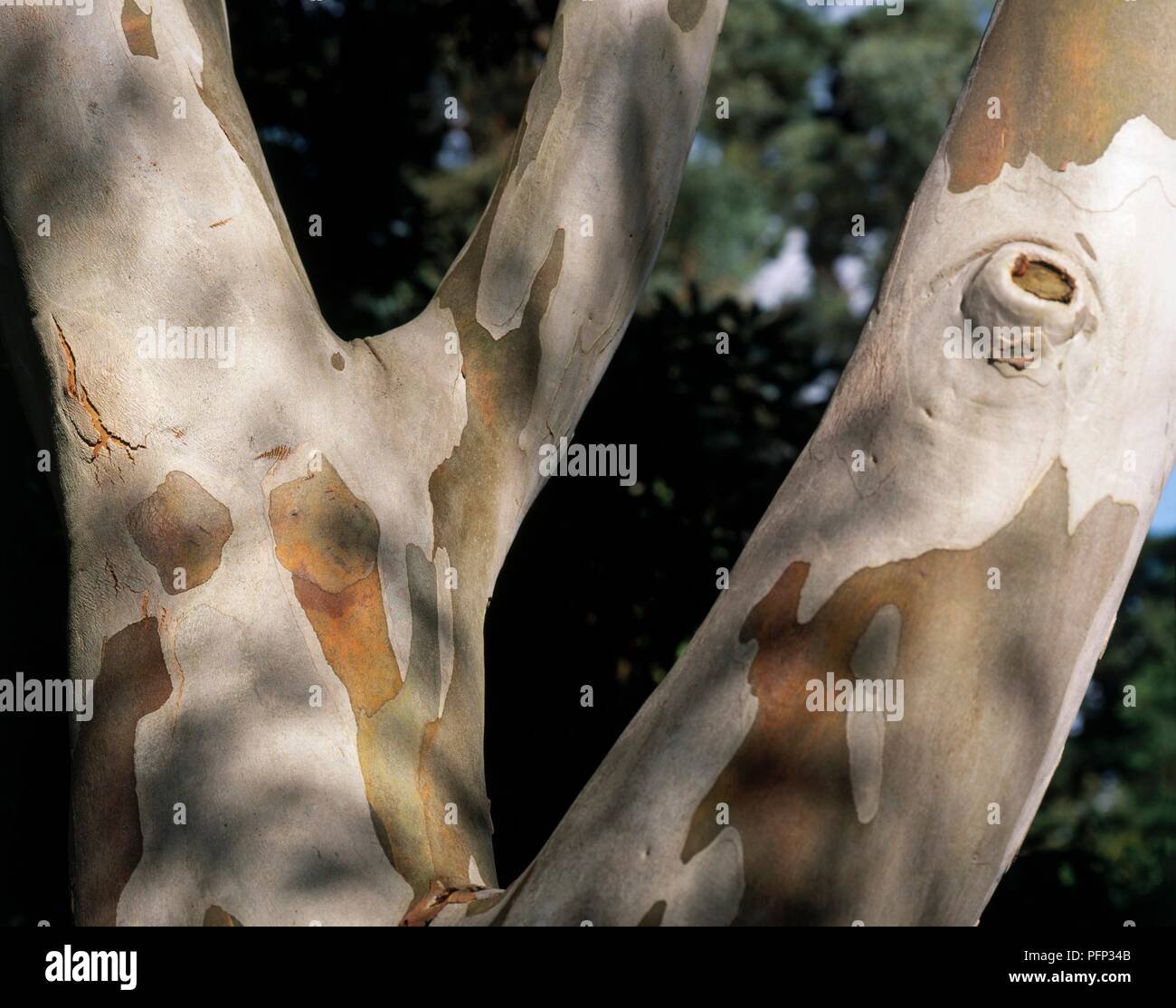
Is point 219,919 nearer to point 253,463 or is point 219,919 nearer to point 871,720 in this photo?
point 253,463

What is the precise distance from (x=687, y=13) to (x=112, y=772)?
1.52 metres

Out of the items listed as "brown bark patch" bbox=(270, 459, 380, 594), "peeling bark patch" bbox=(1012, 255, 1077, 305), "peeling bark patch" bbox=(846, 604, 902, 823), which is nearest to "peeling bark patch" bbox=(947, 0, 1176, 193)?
"peeling bark patch" bbox=(1012, 255, 1077, 305)

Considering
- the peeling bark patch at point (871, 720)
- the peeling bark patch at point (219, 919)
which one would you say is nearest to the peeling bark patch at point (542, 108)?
the peeling bark patch at point (871, 720)

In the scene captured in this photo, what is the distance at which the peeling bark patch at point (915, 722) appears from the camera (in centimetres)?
128

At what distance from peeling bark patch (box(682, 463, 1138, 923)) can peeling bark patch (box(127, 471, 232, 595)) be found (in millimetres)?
722

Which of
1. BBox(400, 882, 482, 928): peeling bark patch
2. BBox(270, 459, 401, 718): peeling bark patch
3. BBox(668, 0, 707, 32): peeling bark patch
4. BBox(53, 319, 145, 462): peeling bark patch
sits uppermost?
BBox(668, 0, 707, 32): peeling bark patch

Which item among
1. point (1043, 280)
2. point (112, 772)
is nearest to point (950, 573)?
point (1043, 280)

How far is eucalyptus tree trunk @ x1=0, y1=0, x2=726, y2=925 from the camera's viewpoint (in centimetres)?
152

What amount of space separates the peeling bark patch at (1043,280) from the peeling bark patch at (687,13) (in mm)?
954

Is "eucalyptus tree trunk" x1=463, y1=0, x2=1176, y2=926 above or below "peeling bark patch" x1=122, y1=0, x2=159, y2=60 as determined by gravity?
below

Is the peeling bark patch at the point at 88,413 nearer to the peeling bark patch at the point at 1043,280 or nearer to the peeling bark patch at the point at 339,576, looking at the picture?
the peeling bark patch at the point at 339,576

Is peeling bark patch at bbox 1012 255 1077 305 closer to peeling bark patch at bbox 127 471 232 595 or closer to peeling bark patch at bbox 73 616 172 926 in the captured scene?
peeling bark patch at bbox 127 471 232 595

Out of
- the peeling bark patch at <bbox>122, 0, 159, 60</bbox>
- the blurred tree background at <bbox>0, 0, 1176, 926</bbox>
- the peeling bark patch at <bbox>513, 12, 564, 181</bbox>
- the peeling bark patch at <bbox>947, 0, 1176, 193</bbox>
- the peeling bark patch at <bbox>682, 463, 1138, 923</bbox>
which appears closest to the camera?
the peeling bark patch at <bbox>682, 463, 1138, 923</bbox>

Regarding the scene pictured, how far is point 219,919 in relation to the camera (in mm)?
1435
